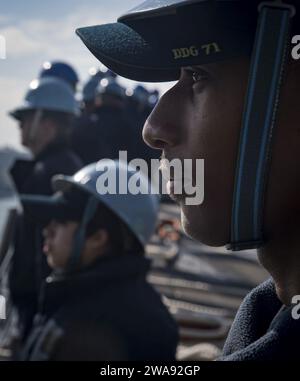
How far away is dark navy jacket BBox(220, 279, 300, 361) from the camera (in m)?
1.03

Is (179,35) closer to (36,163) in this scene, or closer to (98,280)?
(98,280)

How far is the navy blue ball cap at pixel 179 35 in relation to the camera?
1.11 m

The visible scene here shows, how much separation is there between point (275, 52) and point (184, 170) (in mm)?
229

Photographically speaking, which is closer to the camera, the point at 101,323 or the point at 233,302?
the point at 101,323

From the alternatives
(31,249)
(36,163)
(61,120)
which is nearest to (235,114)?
(31,249)

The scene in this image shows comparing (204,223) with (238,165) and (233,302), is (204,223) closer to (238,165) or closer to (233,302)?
(238,165)

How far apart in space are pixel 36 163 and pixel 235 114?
2972 mm

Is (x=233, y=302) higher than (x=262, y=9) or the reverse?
the reverse

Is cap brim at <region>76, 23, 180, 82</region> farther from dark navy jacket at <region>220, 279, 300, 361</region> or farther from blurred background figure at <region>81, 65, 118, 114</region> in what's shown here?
blurred background figure at <region>81, 65, 118, 114</region>

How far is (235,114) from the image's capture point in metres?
1.14

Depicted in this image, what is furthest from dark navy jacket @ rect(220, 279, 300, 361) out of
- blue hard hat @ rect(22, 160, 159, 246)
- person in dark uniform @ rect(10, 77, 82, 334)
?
person in dark uniform @ rect(10, 77, 82, 334)

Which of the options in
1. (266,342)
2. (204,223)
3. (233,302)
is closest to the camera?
(266,342)
